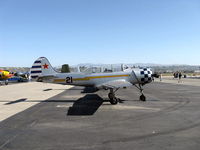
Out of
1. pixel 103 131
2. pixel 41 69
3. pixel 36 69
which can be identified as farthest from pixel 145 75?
pixel 36 69

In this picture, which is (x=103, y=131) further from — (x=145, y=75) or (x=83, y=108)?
(x=145, y=75)

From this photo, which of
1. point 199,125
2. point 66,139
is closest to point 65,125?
point 66,139

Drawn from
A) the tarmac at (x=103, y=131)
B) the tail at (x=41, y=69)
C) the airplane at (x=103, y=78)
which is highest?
the tail at (x=41, y=69)

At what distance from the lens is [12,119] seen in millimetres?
8773

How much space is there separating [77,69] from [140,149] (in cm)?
1030

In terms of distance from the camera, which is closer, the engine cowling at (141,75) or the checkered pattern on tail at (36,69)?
the engine cowling at (141,75)

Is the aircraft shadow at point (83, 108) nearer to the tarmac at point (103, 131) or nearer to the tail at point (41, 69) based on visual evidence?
the tarmac at point (103, 131)

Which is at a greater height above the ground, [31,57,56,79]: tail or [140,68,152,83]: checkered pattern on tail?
[31,57,56,79]: tail

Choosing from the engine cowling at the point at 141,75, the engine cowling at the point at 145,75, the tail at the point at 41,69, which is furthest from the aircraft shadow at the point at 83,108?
the tail at the point at 41,69

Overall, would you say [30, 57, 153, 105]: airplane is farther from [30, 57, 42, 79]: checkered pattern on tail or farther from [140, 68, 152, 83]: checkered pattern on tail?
[30, 57, 42, 79]: checkered pattern on tail

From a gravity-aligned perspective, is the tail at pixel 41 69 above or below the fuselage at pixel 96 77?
above

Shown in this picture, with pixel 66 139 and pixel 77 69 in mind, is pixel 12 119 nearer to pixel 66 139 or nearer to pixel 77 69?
pixel 66 139

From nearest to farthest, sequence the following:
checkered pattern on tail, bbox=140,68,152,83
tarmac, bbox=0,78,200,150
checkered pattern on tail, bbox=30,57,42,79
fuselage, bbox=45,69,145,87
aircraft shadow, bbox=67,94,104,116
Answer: tarmac, bbox=0,78,200,150, aircraft shadow, bbox=67,94,104,116, checkered pattern on tail, bbox=140,68,152,83, fuselage, bbox=45,69,145,87, checkered pattern on tail, bbox=30,57,42,79

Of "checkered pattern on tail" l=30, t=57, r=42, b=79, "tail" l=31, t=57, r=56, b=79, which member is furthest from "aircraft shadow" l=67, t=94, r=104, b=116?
"checkered pattern on tail" l=30, t=57, r=42, b=79
